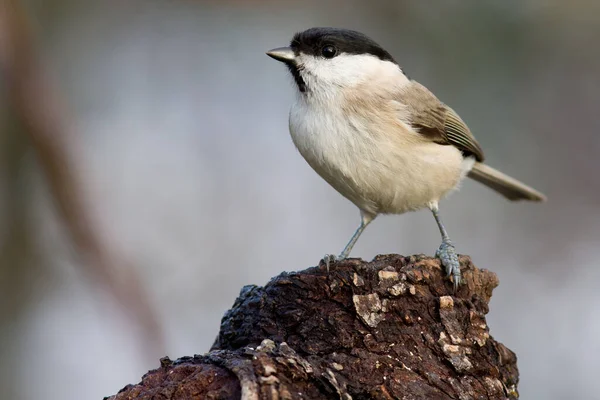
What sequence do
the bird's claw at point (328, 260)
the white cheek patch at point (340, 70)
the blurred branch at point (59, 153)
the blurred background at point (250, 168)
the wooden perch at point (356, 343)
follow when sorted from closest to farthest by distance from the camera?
1. the wooden perch at point (356, 343)
2. the bird's claw at point (328, 260)
3. the white cheek patch at point (340, 70)
4. the blurred branch at point (59, 153)
5. the blurred background at point (250, 168)

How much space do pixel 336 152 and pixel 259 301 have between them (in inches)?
40.5

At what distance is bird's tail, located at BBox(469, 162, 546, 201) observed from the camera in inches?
160

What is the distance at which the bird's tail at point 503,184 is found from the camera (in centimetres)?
407

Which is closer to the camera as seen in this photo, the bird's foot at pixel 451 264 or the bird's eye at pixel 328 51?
the bird's foot at pixel 451 264

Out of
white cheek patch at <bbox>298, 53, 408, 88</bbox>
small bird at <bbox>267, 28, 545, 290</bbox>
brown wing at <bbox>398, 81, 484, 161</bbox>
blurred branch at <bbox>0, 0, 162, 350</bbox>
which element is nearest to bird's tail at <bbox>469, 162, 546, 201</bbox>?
brown wing at <bbox>398, 81, 484, 161</bbox>

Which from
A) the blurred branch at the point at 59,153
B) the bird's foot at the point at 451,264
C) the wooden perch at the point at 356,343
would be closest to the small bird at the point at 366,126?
the bird's foot at the point at 451,264

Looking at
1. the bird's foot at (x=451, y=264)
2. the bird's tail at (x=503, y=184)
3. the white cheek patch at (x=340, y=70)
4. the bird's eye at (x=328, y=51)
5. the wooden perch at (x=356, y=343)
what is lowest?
the wooden perch at (x=356, y=343)

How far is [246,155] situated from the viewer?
5.77m

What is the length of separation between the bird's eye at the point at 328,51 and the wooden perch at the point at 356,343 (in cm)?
134

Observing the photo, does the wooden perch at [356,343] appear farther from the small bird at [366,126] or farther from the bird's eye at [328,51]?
the bird's eye at [328,51]

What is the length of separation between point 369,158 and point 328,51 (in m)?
0.60

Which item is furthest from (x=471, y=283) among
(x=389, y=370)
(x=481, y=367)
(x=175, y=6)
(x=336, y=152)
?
(x=175, y=6)

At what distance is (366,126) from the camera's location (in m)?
3.05

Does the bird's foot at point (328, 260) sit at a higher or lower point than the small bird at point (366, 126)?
lower
